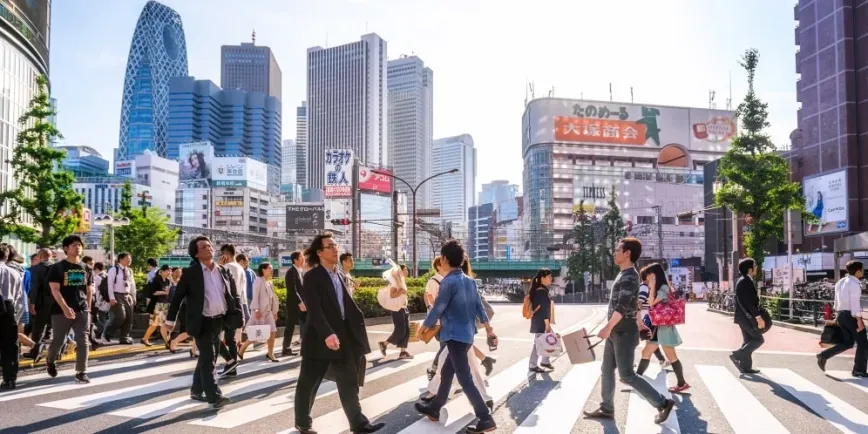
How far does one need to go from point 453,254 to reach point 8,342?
5478 millimetres

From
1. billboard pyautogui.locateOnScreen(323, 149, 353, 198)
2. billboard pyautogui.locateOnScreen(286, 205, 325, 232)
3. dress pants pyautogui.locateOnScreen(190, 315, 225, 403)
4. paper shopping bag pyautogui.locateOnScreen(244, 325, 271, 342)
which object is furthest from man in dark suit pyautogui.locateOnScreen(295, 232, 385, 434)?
billboard pyautogui.locateOnScreen(323, 149, 353, 198)

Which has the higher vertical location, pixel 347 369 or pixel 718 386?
pixel 347 369

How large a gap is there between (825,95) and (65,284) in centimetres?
5376

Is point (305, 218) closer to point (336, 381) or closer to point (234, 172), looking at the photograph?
point (234, 172)

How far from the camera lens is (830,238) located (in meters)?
49.0

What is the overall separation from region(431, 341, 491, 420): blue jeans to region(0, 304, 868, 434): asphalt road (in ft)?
0.99

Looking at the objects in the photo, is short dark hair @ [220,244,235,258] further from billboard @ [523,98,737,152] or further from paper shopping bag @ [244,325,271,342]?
billboard @ [523,98,737,152]

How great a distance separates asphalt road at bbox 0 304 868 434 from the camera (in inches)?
241

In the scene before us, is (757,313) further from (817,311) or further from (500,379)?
(817,311)

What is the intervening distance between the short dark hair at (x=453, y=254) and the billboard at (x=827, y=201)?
47.5 meters

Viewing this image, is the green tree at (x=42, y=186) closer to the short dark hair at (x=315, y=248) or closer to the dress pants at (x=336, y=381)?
the short dark hair at (x=315, y=248)

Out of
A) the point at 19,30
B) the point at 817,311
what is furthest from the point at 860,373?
the point at 19,30

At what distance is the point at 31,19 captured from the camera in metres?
53.8

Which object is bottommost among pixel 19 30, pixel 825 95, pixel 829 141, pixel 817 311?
pixel 817 311
